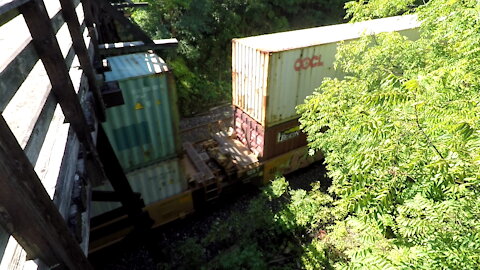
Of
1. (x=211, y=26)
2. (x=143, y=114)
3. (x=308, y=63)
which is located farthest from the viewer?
(x=211, y=26)

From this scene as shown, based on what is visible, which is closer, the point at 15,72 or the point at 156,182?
the point at 15,72

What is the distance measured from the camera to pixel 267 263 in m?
7.05

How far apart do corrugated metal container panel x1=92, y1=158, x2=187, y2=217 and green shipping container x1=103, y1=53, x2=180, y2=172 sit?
0.73 ft

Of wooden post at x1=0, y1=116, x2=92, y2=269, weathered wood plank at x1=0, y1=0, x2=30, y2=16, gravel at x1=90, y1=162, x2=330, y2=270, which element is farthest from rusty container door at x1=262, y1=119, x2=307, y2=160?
weathered wood plank at x1=0, y1=0, x2=30, y2=16

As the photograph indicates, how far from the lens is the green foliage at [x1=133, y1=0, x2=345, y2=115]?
15.8m

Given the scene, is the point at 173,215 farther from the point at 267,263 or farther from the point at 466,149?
the point at 466,149

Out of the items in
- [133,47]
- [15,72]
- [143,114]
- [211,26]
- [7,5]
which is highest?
[7,5]

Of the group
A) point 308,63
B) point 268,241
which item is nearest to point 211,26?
point 308,63

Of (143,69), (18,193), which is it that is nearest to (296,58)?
(143,69)

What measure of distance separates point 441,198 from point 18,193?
14.3 ft

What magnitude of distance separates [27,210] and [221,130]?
10.9 metres

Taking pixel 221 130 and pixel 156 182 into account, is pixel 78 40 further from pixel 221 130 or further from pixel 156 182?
pixel 221 130

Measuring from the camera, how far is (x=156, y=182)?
7754 mm

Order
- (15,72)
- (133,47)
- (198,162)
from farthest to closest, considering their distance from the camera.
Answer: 1. (198,162)
2. (133,47)
3. (15,72)
